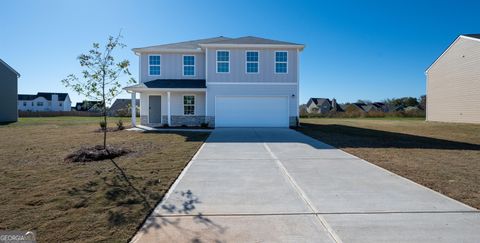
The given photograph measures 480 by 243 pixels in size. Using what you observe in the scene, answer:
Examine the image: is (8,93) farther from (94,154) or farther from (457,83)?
(457,83)

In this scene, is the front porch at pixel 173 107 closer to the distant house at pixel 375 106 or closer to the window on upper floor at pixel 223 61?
the window on upper floor at pixel 223 61

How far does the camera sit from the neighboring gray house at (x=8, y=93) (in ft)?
95.2

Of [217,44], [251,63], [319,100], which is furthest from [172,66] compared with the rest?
[319,100]

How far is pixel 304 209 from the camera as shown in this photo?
4227 millimetres

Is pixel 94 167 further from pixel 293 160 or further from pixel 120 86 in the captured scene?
pixel 293 160

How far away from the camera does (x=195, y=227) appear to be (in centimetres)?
363

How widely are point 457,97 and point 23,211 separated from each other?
31.5m

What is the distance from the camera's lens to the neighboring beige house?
23.8 meters

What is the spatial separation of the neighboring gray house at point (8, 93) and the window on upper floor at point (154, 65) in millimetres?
18589

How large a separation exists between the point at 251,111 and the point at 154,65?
7788mm

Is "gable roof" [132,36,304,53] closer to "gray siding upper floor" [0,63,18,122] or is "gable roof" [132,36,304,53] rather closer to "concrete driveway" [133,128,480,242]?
"concrete driveway" [133,128,480,242]

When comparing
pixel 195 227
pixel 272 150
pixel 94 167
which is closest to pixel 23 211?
pixel 195 227

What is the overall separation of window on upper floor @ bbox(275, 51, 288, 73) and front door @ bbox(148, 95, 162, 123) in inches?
339

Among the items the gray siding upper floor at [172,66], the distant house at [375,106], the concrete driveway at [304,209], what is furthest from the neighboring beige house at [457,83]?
the distant house at [375,106]
